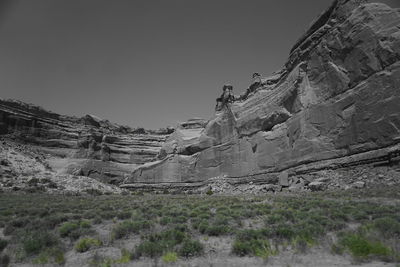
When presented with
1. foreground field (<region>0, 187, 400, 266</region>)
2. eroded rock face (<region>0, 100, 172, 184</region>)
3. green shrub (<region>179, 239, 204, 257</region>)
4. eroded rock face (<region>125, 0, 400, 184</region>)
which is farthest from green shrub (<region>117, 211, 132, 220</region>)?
eroded rock face (<region>0, 100, 172, 184</region>)

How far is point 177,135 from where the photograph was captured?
53.4 metres

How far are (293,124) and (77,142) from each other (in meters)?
47.7

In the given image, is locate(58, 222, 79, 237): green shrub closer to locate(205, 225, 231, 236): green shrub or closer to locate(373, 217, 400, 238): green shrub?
locate(205, 225, 231, 236): green shrub

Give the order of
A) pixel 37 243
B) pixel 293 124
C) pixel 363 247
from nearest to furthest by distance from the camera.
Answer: pixel 363 247 → pixel 37 243 → pixel 293 124

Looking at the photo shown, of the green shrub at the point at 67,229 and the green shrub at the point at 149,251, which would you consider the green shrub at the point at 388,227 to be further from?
the green shrub at the point at 67,229

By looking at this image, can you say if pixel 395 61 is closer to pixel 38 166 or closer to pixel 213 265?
pixel 213 265

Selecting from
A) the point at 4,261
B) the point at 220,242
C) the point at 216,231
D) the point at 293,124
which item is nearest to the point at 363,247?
the point at 220,242

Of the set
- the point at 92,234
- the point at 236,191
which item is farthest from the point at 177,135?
the point at 92,234

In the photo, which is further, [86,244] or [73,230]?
[73,230]

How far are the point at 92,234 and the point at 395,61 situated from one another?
24091 mm

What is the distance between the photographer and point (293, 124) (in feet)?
93.6

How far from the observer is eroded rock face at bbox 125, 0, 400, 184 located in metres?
19.4

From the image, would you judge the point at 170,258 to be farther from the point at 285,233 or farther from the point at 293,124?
the point at 293,124

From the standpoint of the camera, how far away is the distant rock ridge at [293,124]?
19.7 m
